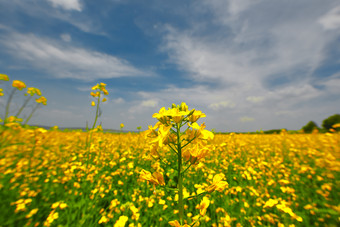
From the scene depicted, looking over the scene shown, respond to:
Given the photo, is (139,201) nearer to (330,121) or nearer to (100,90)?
(100,90)

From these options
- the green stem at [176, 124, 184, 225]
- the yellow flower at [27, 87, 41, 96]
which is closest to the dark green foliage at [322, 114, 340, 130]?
the green stem at [176, 124, 184, 225]

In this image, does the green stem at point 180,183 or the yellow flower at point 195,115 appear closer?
the green stem at point 180,183

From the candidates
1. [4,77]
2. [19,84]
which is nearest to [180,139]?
[19,84]

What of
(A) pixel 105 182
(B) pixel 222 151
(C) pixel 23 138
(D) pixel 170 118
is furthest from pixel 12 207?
(B) pixel 222 151

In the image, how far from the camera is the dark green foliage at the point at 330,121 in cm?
1792

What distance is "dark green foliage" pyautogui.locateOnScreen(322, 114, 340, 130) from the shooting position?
706 inches

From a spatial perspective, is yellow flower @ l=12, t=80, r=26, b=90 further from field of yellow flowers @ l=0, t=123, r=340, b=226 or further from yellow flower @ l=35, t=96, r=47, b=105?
field of yellow flowers @ l=0, t=123, r=340, b=226

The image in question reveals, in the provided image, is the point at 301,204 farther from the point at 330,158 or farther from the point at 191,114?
the point at 191,114

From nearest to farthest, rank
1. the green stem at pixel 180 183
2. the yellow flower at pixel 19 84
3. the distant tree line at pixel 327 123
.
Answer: the green stem at pixel 180 183 < the yellow flower at pixel 19 84 < the distant tree line at pixel 327 123

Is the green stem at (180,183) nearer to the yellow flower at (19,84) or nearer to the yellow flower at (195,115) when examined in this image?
the yellow flower at (195,115)

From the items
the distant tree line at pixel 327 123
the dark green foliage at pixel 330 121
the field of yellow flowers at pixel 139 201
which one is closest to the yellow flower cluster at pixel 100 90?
the field of yellow flowers at pixel 139 201

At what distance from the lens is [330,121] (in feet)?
61.3

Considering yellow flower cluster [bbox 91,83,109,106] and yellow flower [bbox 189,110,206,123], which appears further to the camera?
yellow flower cluster [bbox 91,83,109,106]

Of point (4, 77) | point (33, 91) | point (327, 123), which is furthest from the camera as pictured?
point (327, 123)
